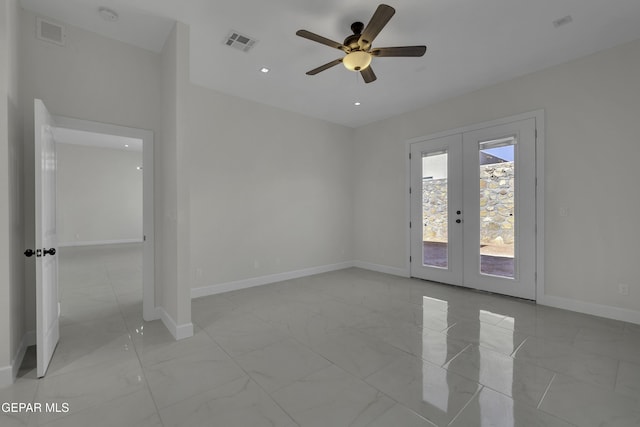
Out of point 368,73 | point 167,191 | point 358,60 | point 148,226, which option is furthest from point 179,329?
point 368,73

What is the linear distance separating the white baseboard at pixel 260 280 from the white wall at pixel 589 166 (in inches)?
140

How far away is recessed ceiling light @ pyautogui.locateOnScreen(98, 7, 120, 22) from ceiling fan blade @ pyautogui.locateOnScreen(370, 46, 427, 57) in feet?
8.12

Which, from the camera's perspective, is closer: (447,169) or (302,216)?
(447,169)

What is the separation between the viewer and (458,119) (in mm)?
4660

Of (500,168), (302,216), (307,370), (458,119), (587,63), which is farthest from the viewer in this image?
(302,216)

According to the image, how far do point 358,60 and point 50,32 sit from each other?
9.85ft

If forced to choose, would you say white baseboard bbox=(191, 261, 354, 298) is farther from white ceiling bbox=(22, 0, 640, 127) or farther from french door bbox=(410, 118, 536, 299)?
white ceiling bbox=(22, 0, 640, 127)

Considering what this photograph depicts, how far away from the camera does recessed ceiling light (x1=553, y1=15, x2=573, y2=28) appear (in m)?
2.77

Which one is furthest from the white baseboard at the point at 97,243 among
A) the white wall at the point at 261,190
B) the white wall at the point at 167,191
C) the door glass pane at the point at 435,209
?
the door glass pane at the point at 435,209

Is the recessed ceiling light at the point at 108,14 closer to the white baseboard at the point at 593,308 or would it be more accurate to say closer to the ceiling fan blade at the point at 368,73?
the ceiling fan blade at the point at 368,73

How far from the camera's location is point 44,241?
7.57 ft

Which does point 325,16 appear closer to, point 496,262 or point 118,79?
point 118,79

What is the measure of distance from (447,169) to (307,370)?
391 cm

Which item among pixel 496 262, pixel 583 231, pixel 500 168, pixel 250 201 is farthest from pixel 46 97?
pixel 583 231
